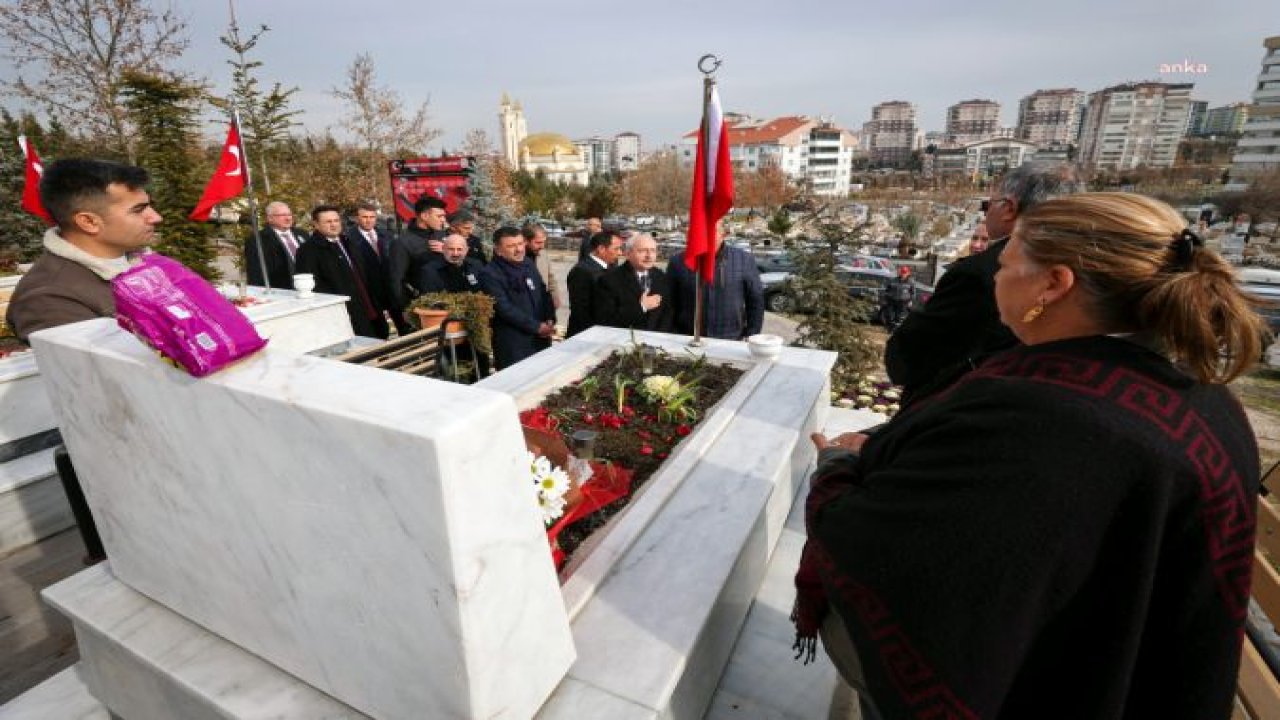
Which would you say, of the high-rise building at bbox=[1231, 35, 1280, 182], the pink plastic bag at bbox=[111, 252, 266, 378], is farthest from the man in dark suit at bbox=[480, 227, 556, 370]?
the high-rise building at bbox=[1231, 35, 1280, 182]

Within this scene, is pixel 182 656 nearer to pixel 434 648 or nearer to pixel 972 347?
pixel 434 648

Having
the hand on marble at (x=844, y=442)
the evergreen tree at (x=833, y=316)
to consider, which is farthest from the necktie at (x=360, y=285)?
the hand on marble at (x=844, y=442)

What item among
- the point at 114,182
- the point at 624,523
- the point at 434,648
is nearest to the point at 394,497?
the point at 434,648

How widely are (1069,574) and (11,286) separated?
11110 millimetres

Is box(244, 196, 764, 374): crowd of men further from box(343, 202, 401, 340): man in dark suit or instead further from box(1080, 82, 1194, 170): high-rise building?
box(1080, 82, 1194, 170): high-rise building

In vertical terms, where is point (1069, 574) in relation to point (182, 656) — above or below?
above

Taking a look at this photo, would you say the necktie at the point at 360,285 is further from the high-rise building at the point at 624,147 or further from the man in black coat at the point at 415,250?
the high-rise building at the point at 624,147

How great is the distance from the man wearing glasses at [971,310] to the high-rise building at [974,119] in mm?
147638

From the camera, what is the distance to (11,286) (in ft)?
24.6

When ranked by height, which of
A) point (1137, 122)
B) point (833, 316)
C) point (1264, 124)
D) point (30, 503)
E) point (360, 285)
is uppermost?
point (1137, 122)

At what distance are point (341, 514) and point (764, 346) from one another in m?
3.31

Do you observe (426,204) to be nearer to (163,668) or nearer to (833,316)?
(833,316)

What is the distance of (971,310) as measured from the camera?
8.16ft

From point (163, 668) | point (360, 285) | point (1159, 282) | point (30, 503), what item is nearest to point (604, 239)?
point (360, 285)
